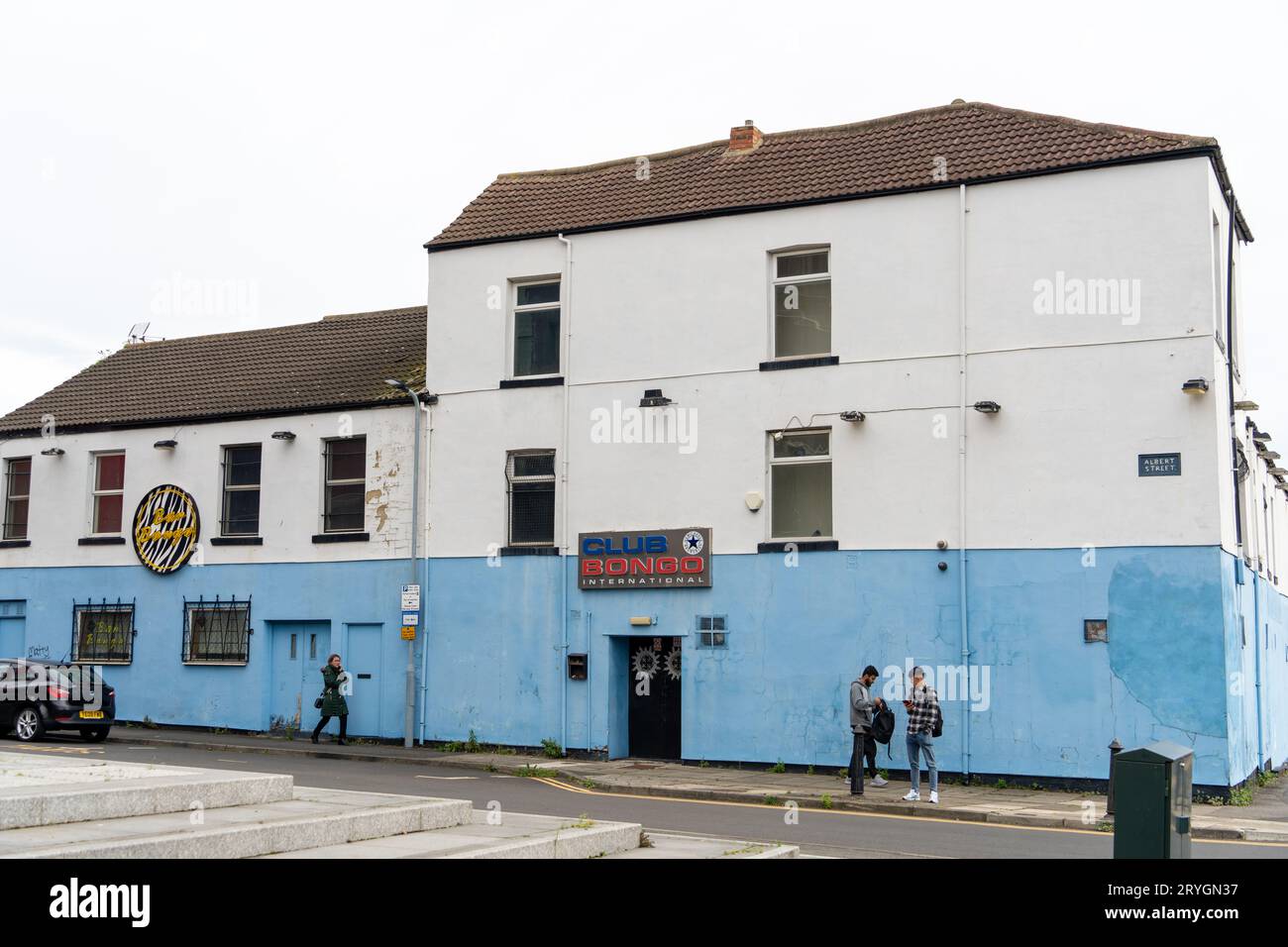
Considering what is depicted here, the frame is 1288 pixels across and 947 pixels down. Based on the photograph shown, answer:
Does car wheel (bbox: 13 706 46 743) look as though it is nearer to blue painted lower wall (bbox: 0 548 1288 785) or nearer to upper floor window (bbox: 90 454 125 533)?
blue painted lower wall (bbox: 0 548 1288 785)

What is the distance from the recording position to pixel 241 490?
90.2 feet

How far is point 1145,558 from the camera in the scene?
1903cm

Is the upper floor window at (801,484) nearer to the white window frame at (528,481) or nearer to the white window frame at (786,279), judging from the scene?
the white window frame at (786,279)

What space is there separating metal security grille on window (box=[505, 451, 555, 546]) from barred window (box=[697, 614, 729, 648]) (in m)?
3.23

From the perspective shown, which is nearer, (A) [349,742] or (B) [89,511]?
(A) [349,742]

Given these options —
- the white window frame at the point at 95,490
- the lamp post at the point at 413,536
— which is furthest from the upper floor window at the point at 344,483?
the white window frame at the point at 95,490

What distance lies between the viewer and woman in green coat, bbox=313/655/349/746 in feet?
80.7

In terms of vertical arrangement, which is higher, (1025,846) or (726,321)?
(726,321)

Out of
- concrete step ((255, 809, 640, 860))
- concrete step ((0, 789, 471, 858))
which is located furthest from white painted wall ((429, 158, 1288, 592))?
concrete step ((0, 789, 471, 858))

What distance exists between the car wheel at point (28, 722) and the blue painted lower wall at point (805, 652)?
3.88m
